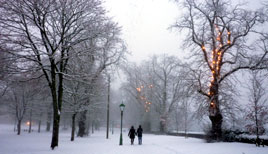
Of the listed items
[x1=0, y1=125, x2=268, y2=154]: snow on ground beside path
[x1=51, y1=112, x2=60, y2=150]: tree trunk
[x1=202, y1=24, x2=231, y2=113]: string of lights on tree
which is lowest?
[x1=0, y1=125, x2=268, y2=154]: snow on ground beside path

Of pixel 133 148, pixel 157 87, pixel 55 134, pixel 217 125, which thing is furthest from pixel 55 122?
pixel 157 87

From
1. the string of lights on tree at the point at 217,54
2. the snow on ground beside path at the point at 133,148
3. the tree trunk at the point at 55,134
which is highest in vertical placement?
the string of lights on tree at the point at 217,54

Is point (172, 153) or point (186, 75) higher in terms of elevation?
point (186, 75)

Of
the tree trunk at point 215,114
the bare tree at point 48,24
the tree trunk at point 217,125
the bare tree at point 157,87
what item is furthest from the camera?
the bare tree at point 157,87

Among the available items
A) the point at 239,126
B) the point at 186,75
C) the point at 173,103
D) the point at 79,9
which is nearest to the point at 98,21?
the point at 79,9

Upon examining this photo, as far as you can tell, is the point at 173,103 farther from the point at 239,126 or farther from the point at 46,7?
the point at 46,7

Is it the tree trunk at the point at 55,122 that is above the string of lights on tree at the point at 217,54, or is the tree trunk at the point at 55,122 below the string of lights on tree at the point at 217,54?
below

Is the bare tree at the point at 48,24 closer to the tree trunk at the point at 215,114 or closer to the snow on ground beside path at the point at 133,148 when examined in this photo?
the snow on ground beside path at the point at 133,148

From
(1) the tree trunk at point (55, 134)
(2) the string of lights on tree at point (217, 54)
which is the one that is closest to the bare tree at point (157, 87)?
(2) the string of lights on tree at point (217, 54)

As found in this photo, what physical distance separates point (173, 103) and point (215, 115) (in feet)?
79.1

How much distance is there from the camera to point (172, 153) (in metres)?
12.2

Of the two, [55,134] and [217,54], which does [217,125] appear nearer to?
[217,54]

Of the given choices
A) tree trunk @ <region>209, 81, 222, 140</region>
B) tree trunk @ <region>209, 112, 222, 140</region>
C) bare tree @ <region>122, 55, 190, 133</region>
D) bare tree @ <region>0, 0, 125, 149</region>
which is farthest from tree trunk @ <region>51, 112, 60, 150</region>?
bare tree @ <region>122, 55, 190, 133</region>

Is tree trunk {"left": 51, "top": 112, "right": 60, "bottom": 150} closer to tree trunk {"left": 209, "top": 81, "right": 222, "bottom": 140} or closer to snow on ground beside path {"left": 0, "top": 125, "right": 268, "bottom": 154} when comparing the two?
snow on ground beside path {"left": 0, "top": 125, "right": 268, "bottom": 154}
